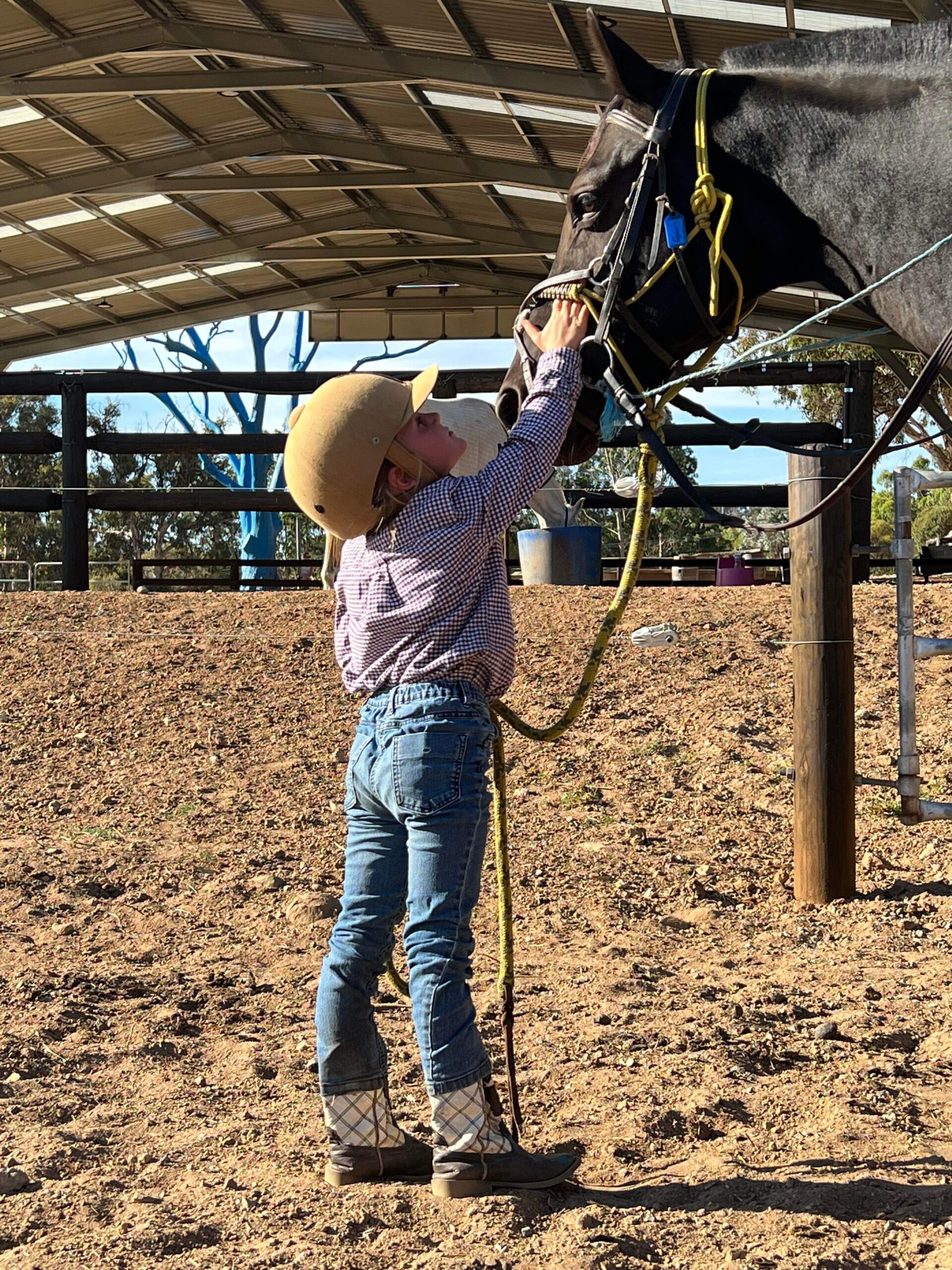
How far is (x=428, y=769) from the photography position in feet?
7.73

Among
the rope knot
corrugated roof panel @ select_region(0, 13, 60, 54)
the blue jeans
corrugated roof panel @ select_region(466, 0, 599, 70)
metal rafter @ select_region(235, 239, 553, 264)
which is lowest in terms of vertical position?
the blue jeans

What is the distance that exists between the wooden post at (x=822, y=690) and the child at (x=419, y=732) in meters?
2.17

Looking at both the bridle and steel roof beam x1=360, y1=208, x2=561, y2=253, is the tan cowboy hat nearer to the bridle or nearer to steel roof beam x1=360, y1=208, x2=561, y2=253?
the bridle

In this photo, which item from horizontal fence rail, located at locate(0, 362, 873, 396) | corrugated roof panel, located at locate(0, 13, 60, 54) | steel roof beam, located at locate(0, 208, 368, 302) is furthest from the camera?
steel roof beam, located at locate(0, 208, 368, 302)

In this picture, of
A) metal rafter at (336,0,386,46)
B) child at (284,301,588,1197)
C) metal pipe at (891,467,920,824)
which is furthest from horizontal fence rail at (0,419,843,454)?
metal rafter at (336,0,386,46)

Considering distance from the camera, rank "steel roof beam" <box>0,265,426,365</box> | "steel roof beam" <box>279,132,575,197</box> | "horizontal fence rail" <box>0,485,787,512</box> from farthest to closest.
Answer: "steel roof beam" <box>0,265,426,365</box> → "steel roof beam" <box>279,132,575,197</box> → "horizontal fence rail" <box>0,485,787,512</box>

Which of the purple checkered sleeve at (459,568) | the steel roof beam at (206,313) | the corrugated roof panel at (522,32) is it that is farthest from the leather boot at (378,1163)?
the steel roof beam at (206,313)

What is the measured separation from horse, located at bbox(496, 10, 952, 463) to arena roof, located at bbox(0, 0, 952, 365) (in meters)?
8.17

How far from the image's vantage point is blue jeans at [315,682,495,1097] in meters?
2.35

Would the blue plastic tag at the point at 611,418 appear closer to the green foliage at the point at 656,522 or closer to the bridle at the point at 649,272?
the bridle at the point at 649,272

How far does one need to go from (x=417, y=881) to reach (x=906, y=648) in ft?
8.88

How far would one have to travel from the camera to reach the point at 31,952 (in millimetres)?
3982

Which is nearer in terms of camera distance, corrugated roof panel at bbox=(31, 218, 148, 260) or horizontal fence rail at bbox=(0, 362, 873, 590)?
horizontal fence rail at bbox=(0, 362, 873, 590)

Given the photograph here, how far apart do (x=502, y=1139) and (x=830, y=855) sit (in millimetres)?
2307
